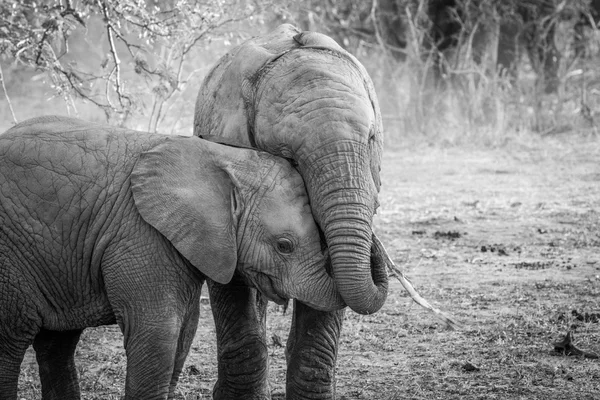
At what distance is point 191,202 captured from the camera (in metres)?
4.92

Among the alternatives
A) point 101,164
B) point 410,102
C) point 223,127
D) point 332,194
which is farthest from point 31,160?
point 410,102

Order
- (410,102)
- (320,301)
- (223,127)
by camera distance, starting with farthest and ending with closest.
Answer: (410,102), (223,127), (320,301)

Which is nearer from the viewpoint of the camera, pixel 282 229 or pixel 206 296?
pixel 282 229

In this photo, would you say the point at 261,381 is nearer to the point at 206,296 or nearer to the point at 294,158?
the point at 294,158

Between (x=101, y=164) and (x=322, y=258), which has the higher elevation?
(x=101, y=164)

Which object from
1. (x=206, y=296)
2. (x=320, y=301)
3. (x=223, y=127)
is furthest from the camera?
(x=206, y=296)

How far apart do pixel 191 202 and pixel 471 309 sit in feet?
11.4

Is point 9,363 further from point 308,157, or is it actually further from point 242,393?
point 308,157

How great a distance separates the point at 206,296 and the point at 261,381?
2965 mm

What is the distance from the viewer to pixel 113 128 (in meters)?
5.27

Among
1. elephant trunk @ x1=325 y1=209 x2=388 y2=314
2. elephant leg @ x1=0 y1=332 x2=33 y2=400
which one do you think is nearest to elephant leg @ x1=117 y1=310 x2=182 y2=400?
elephant leg @ x1=0 y1=332 x2=33 y2=400

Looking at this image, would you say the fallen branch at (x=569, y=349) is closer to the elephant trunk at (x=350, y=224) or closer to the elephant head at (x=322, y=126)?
the elephant head at (x=322, y=126)

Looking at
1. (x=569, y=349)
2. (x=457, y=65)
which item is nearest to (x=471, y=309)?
(x=569, y=349)

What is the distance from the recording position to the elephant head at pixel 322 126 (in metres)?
4.79
